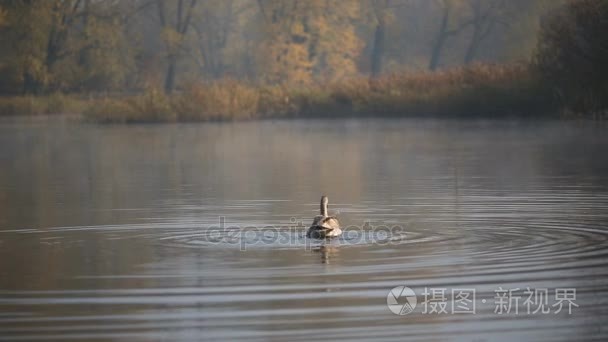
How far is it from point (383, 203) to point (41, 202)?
4800 millimetres

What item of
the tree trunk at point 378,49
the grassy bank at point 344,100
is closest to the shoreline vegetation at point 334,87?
the grassy bank at point 344,100

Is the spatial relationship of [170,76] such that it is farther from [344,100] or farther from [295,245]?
[295,245]

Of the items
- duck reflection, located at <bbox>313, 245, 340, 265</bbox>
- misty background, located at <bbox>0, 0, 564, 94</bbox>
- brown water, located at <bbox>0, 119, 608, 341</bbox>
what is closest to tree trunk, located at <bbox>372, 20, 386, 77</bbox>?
misty background, located at <bbox>0, 0, 564, 94</bbox>

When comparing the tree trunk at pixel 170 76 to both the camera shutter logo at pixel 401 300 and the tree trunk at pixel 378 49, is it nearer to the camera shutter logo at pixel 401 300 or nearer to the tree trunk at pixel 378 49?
the tree trunk at pixel 378 49

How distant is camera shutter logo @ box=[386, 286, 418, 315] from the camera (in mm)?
8289

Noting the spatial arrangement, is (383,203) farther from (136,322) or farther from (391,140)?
(391,140)

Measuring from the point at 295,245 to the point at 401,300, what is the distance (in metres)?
3.41

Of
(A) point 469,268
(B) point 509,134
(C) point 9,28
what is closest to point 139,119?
(C) point 9,28

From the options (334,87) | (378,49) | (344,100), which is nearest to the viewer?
(344,100)

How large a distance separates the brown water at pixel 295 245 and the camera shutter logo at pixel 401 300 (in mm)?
69

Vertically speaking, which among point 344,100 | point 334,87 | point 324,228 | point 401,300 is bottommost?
point 401,300

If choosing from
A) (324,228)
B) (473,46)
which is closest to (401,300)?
(324,228)

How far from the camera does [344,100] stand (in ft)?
162

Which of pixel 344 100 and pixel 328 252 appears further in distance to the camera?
pixel 344 100
